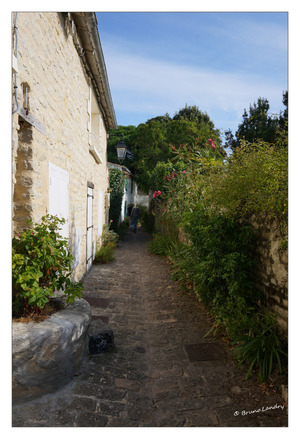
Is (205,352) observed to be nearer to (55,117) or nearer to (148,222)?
(55,117)

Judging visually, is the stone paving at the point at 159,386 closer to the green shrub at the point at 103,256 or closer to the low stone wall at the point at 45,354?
the low stone wall at the point at 45,354

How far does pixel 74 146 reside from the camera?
15.5 feet

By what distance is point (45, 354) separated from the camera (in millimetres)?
2186

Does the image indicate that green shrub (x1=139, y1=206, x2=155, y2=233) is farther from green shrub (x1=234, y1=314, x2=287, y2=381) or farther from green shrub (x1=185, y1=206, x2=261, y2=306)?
green shrub (x1=234, y1=314, x2=287, y2=381)

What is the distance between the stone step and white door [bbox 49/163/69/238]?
1487 mm

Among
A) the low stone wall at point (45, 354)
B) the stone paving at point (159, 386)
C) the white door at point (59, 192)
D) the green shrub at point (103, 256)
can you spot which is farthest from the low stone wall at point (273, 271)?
the green shrub at point (103, 256)

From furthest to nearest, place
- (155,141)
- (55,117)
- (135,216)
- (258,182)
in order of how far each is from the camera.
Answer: (155,141), (135,216), (55,117), (258,182)

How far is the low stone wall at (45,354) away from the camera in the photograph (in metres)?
2.09

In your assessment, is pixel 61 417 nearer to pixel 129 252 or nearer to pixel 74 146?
pixel 74 146

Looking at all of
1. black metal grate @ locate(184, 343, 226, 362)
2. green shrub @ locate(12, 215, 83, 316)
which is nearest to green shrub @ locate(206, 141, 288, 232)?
black metal grate @ locate(184, 343, 226, 362)

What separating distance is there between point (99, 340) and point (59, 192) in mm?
1987

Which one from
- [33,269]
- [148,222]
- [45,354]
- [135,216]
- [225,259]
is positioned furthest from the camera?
[148,222]

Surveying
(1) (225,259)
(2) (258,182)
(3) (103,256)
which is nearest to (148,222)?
(3) (103,256)

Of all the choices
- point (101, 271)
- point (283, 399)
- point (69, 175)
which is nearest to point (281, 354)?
point (283, 399)
